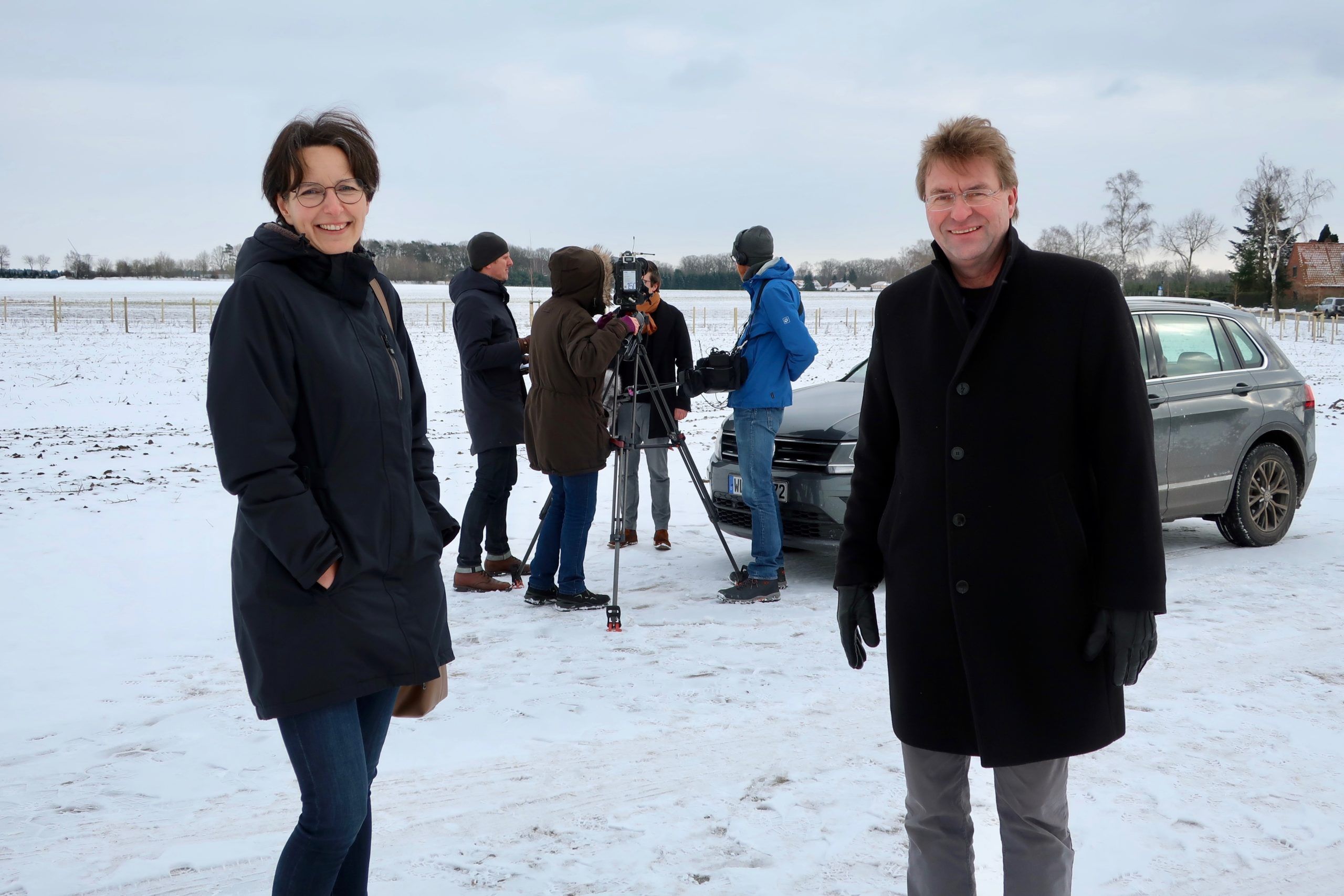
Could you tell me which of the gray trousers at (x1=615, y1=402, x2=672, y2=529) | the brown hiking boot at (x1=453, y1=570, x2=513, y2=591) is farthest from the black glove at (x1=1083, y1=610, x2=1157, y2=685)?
the gray trousers at (x1=615, y1=402, x2=672, y2=529)

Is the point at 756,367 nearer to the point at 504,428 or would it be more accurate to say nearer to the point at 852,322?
the point at 504,428

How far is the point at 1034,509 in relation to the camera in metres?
2.31

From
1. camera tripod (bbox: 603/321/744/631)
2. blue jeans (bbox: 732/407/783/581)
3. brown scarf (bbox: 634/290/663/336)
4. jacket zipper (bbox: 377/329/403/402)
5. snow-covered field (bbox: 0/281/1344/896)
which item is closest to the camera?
jacket zipper (bbox: 377/329/403/402)

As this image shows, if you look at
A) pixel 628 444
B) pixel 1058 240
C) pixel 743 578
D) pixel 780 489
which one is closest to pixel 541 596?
pixel 628 444

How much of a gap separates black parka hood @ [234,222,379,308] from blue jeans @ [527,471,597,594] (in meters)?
3.64

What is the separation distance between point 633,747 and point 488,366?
2980mm

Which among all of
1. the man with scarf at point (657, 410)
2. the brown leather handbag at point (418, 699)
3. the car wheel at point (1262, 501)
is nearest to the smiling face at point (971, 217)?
the brown leather handbag at point (418, 699)

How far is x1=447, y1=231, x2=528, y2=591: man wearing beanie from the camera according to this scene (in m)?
6.44

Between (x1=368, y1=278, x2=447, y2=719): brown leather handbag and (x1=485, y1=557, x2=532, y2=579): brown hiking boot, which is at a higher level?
(x1=368, y1=278, x2=447, y2=719): brown leather handbag

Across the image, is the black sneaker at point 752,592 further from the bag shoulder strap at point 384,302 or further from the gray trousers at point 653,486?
the bag shoulder strap at point 384,302

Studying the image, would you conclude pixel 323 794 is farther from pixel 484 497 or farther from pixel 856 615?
pixel 484 497

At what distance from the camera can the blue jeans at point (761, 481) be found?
6348 mm

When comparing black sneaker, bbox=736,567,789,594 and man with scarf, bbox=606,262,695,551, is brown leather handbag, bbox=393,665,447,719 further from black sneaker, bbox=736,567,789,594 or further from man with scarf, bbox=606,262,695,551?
man with scarf, bbox=606,262,695,551

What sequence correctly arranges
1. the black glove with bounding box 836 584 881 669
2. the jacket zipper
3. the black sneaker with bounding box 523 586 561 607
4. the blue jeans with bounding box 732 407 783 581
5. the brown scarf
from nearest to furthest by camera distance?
the jacket zipper < the black glove with bounding box 836 584 881 669 < the black sneaker with bounding box 523 586 561 607 < the blue jeans with bounding box 732 407 783 581 < the brown scarf
